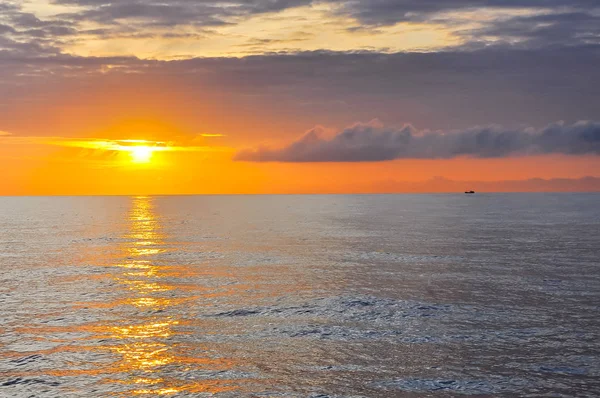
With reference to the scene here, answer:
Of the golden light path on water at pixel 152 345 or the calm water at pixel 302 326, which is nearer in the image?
the golden light path on water at pixel 152 345

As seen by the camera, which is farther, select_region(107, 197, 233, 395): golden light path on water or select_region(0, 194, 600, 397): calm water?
select_region(0, 194, 600, 397): calm water

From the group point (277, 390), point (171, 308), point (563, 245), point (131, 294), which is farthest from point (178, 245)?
point (277, 390)

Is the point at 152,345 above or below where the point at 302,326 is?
above

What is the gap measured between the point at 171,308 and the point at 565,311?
2456 cm

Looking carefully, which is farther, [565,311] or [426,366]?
[565,311]

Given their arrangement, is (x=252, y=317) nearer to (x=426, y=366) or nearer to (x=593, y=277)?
(x=426, y=366)

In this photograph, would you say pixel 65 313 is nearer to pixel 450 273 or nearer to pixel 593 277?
pixel 450 273

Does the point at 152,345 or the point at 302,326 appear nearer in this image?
the point at 152,345

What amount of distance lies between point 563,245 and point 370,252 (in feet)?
85.1

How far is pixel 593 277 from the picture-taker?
47969 millimetres

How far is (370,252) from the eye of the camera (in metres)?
70.9

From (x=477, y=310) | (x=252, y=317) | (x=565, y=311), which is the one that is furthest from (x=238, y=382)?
(x=565, y=311)

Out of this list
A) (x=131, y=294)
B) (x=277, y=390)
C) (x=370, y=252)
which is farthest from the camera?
(x=370, y=252)

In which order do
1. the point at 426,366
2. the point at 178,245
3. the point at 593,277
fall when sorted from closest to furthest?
the point at 426,366 < the point at 593,277 < the point at 178,245
